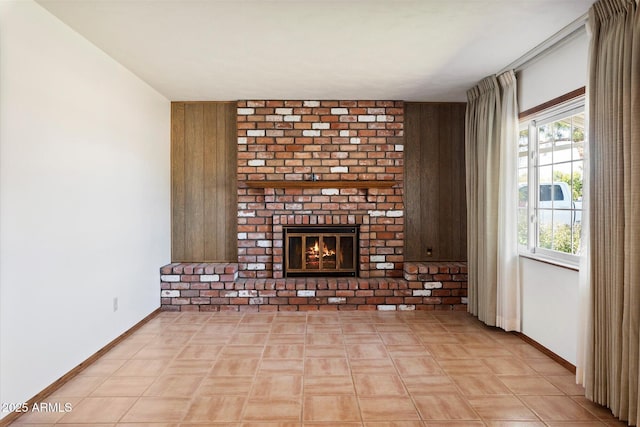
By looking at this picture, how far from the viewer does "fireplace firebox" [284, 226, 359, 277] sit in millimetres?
4566

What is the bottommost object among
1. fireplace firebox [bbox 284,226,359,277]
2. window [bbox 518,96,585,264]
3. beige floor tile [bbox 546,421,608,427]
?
beige floor tile [bbox 546,421,608,427]

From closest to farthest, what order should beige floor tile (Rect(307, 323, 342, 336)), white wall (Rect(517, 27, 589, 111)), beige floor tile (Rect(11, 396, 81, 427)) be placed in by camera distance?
beige floor tile (Rect(11, 396, 81, 427)), white wall (Rect(517, 27, 589, 111)), beige floor tile (Rect(307, 323, 342, 336))

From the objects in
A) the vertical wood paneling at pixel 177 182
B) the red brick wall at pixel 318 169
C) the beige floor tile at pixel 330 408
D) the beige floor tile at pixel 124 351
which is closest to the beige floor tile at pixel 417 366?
the beige floor tile at pixel 330 408

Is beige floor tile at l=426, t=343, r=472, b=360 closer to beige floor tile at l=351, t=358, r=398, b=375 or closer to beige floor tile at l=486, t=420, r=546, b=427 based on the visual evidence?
beige floor tile at l=351, t=358, r=398, b=375

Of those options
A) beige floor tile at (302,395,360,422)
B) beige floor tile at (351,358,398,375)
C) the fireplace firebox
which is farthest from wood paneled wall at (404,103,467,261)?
beige floor tile at (302,395,360,422)

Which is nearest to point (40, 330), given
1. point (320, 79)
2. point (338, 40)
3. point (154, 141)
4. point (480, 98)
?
point (154, 141)

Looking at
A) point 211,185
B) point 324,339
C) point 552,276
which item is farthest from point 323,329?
point 211,185

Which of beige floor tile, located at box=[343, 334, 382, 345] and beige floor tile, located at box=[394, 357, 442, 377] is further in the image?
beige floor tile, located at box=[343, 334, 382, 345]

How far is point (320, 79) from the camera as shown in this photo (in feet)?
12.3

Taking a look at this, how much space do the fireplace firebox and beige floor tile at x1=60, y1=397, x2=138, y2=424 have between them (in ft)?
7.90

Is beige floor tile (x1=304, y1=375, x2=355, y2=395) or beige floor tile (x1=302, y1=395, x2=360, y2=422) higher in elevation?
beige floor tile (x1=304, y1=375, x2=355, y2=395)

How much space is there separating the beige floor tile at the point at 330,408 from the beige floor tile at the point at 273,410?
50 millimetres

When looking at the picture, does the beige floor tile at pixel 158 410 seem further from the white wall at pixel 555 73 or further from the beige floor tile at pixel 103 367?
the white wall at pixel 555 73

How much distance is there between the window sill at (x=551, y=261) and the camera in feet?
8.95
